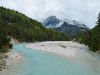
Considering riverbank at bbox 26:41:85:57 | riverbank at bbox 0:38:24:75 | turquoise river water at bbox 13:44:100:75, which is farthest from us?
riverbank at bbox 26:41:85:57

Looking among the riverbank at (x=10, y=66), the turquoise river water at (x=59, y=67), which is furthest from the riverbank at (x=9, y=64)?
the turquoise river water at (x=59, y=67)

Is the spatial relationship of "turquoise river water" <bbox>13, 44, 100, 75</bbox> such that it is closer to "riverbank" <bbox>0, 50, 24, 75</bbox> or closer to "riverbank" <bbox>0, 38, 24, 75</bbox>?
"riverbank" <bbox>0, 50, 24, 75</bbox>

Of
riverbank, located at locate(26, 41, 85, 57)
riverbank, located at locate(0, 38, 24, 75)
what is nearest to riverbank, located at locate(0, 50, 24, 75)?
riverbank, located at locate(0, 38, 24, 75)

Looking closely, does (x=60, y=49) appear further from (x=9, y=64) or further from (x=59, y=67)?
(x=9, y=64)

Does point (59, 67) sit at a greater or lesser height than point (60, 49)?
lesser

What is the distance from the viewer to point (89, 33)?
45.5 m

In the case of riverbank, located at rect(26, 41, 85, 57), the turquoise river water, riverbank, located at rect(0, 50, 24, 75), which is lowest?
the turquoise river water

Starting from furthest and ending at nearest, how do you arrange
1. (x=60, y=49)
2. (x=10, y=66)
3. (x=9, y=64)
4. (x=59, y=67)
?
(x=60, y=49), (x=9, y=64), (x=59, y=67), (x=10, y=66)

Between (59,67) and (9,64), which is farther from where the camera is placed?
(9,64)

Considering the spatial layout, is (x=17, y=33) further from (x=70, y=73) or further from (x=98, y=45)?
(x=70, y=73)

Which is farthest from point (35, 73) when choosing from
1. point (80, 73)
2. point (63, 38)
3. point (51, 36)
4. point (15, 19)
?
point (63, 38)

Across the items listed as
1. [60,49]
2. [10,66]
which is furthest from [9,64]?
[60,49]

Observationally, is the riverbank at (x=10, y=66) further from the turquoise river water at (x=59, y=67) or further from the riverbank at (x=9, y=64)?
the turquoise river water at (x=59, y=67)

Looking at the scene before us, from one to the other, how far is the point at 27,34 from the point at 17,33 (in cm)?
885
